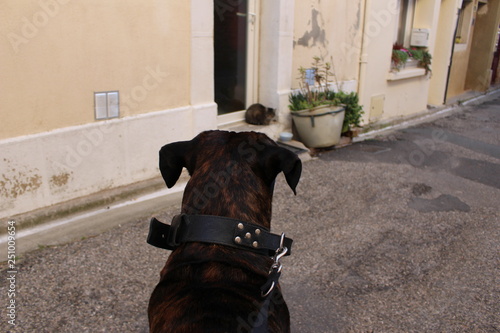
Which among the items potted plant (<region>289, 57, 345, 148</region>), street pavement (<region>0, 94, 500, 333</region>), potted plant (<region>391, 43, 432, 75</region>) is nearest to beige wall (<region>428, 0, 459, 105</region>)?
potted plant (<region>391, 43, 432, 75</region>)

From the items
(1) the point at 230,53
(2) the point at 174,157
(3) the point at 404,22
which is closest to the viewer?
(2) the point at 174,157

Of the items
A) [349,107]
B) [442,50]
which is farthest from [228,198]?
[442,50]

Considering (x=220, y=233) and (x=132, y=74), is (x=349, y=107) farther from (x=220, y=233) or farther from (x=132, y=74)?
(x=220, y=233)

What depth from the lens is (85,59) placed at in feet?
14.4

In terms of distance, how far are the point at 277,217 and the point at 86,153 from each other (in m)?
Answer: 1.97

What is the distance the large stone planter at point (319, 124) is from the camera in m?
6.75

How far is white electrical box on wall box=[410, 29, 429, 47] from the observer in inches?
397

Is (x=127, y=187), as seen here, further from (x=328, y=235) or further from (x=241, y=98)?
(x=241, y=98)

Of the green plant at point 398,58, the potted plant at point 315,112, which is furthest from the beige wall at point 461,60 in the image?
the potted plant at point 315,112

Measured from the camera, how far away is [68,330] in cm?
292

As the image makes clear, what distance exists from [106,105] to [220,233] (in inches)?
130

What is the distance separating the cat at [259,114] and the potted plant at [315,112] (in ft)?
1.15

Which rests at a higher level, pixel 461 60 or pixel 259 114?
pixel 461 60

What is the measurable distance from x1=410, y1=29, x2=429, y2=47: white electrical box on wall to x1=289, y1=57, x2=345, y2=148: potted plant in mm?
3834
